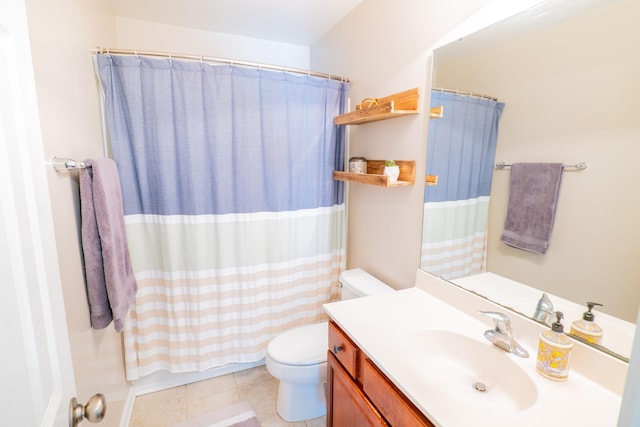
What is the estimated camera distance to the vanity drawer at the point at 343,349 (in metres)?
1.11

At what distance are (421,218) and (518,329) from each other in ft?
2.02

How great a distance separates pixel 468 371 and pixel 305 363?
816 millimetres

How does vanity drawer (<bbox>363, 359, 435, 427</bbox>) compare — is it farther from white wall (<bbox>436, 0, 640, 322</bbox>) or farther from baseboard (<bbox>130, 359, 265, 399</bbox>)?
baseboard (<bbox>130, 359, 265, 399</bbox>)

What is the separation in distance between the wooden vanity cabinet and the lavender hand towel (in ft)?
2.29

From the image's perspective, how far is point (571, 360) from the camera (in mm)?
921

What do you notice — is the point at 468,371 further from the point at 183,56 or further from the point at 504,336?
the point at 183,56

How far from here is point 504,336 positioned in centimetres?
101

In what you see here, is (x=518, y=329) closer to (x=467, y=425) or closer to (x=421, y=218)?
(x=467, y=425)

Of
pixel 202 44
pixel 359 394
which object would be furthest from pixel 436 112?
pixel 202 44

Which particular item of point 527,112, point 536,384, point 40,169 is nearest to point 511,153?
point 527,112

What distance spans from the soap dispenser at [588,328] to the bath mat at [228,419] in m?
1.63

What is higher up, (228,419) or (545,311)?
(545,311)

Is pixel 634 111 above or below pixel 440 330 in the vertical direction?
above

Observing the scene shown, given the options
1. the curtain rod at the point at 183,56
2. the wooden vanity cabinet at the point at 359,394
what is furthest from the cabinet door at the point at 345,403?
the curtain rod at the point at 183,56
